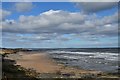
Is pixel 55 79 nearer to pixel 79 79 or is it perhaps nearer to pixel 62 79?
pixel 62 79

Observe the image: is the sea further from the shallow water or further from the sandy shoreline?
the sandy shoreline

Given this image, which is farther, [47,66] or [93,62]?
[93,62]

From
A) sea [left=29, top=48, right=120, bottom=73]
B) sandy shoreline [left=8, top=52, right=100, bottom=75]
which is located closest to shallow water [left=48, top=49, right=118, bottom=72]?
sea [left=29, top=48, right=120, bottom=73]

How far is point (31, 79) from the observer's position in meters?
15.9

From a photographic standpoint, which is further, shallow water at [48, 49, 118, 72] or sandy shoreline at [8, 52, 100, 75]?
shallow water at [48, 49, 118, 72]

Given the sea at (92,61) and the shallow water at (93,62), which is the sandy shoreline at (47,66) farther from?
the shallow water at (93,62)

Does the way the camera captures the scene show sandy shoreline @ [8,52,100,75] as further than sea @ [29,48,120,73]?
No

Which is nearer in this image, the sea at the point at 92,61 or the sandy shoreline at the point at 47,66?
the sandy shoreline at the point at 47,66

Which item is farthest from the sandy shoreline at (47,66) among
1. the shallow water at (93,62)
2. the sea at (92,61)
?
the shallow water at (93,62)

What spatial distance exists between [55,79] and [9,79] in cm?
376

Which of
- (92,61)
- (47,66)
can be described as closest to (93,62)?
(92,61)

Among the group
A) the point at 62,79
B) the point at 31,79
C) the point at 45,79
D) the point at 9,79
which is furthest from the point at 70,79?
the point at 9,79

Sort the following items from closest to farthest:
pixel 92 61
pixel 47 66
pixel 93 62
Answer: pixel 47 66 → pixel 93 62 → pixel 92 61

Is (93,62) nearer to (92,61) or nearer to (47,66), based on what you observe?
(92,61)
